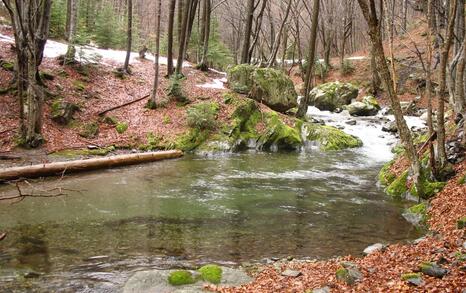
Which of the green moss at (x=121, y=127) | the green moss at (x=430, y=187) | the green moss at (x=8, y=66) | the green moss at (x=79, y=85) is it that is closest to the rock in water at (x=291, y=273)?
the green moss at (x=430, y=187)

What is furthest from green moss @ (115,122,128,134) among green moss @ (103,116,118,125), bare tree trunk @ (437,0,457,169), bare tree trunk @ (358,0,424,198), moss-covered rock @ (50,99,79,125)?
bare tree trunk @ (437,0,457,169)

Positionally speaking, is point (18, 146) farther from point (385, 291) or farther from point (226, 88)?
point (385, 291)

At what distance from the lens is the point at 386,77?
9.64 meters

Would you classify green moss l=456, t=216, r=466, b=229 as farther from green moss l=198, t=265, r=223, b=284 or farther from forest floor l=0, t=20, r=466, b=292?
green moss l=198, t=265, r=223, b=284

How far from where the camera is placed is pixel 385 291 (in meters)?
5.32

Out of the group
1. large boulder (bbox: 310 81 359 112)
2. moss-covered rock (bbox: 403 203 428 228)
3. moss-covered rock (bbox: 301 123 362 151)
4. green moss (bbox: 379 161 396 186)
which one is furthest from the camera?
large boulder (bbox: 310 81 359 112)

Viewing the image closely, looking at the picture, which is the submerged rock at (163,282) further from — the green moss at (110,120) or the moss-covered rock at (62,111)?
the green moss at (110,120)

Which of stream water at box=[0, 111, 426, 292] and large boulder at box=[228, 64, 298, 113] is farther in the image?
large boulder at box=[228, 64, 298, 113]

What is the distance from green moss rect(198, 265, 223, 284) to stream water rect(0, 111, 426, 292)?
754 mm

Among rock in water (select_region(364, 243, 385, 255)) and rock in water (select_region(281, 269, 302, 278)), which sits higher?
rock in water (select_region(364, 243, 385, 255))

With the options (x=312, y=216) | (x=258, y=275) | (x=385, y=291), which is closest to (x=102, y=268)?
(x=258, y=275)

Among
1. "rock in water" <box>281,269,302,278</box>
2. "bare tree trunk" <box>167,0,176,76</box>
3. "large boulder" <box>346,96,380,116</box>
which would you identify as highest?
"bare tree trunk" <box>167,0,176,76</box>

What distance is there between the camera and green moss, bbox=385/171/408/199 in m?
12.2

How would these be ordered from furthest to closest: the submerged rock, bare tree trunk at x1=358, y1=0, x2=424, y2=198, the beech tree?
the beech tree → bare tree trunk at x1=358, y1=0, x2=424, y2=198 → the submerged rock
